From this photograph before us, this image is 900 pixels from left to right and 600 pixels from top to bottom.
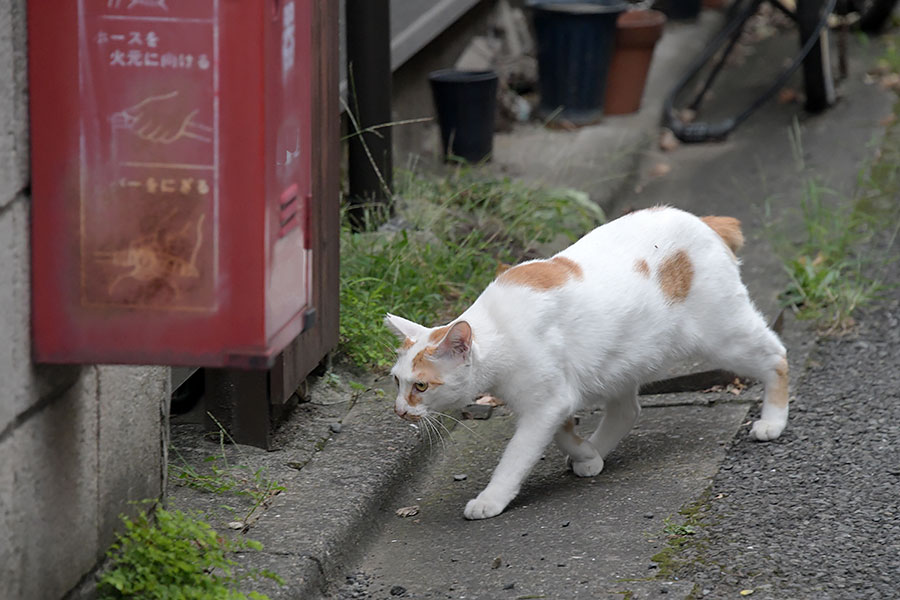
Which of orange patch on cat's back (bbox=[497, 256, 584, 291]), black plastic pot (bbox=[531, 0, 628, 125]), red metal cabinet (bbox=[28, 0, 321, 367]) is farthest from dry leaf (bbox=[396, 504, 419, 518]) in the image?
black plastic pot (bbox=[531, 0, 628, 125])

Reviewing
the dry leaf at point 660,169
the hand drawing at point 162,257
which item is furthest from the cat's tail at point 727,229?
the dry leaf at point 660,169

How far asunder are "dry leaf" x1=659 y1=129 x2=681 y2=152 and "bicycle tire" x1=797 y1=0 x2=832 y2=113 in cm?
99

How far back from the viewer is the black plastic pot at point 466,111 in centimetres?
654

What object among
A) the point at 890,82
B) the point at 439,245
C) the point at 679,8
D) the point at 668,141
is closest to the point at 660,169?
the point at 668,141

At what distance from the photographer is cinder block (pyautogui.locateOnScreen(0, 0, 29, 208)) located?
2229 mm

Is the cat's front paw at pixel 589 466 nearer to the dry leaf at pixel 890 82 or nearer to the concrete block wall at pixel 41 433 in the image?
the concrete block wall at pixel 41 433

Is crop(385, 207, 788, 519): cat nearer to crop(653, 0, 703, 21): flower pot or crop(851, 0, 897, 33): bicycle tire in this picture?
crop(851, 0, 897, 33): bicycle tire

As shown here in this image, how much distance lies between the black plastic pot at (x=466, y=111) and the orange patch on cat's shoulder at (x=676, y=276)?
114 inches

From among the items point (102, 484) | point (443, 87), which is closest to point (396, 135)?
point (443, 87)

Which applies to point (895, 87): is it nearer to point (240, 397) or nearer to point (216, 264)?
point (240, 397)

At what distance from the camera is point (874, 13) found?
9.76 meters

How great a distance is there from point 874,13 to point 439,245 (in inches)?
247

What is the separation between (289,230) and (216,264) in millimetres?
205

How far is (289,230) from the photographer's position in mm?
2451
